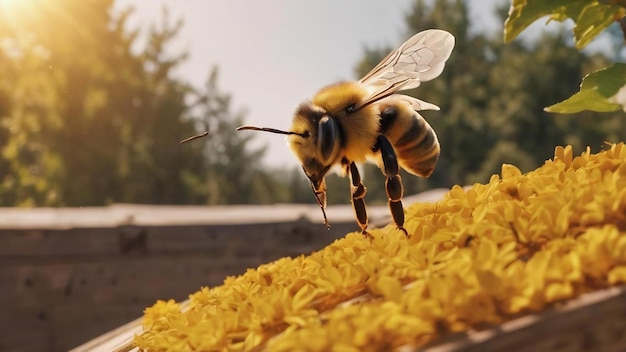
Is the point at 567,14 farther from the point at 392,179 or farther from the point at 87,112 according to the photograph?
the point at 87,112

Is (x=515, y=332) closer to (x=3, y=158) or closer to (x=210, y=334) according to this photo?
(x=210, y=334)

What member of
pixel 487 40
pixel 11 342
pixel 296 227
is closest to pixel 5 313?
pixel 11 342

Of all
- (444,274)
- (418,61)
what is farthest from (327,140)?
(444,274)

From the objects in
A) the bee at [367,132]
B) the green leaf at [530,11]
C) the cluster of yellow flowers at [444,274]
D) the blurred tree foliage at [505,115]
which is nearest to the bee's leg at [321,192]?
the bee at [367,132]

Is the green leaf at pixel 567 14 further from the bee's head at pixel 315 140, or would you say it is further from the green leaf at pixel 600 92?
the bee's head at pixel 315 140

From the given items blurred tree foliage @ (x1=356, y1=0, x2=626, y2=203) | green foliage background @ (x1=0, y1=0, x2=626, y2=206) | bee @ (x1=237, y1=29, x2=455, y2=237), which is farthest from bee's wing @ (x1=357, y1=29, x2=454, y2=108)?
blurred tree foliage @ (x1=356, y1=0, x2=626, y2=203)

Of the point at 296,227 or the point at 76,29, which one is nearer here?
the point at 296,227
